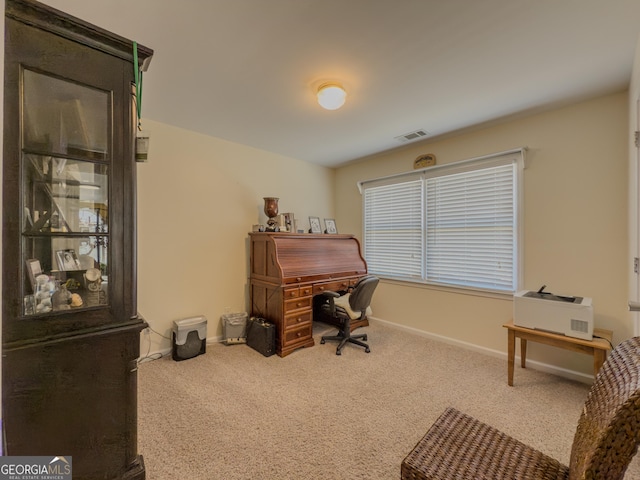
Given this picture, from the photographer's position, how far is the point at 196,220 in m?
→ 3.21

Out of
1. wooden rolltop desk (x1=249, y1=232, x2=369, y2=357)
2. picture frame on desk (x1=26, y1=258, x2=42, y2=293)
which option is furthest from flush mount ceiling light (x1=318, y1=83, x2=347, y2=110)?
picture frame on desk (x1=26, y1=258, x2=42, y2=293)

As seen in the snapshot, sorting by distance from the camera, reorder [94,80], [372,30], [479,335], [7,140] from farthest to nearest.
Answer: [479,335]
[372,30]
[94,80]
[7,140]

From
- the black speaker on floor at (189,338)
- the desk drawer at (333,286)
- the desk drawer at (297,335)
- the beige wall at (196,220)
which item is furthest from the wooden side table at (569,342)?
the black speaker on floor at (189,338)

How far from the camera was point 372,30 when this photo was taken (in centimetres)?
160

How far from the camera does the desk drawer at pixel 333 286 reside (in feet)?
10.9

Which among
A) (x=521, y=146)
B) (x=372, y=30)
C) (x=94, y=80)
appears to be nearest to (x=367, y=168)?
(x=521, y=146)

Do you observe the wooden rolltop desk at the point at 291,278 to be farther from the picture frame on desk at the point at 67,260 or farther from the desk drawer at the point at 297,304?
the picture frame on desk at the point at 67,260

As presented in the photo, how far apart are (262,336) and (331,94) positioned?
2.54m

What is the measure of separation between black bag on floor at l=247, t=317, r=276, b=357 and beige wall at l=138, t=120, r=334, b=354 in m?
0.47

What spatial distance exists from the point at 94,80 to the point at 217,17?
2.44 ft

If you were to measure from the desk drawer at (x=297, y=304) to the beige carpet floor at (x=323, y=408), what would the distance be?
507 millimetres

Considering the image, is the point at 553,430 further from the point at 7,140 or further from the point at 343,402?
the point at 7,140

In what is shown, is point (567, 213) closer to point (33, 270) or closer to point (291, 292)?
point (291, 292)

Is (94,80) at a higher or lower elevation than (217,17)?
lower
